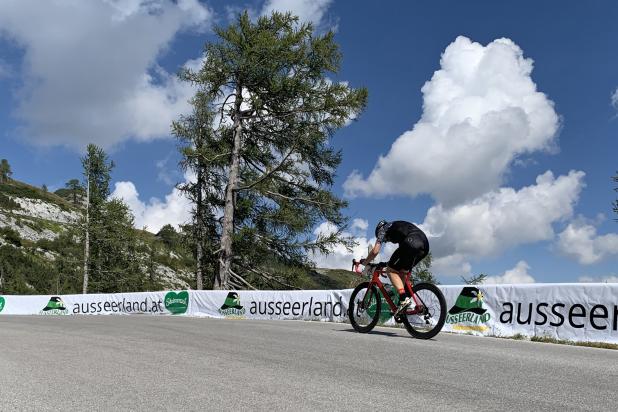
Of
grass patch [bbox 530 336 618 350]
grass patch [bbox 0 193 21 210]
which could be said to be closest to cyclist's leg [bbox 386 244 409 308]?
grass patch [bbox 530 336 618 350]

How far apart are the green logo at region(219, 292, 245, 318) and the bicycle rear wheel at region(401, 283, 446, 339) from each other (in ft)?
38.4

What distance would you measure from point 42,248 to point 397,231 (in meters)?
86.0

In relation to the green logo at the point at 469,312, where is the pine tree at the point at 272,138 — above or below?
above

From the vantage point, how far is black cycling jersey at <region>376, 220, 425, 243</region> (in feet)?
26.2

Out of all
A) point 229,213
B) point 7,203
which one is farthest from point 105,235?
point 7,203

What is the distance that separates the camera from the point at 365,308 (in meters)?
9.15

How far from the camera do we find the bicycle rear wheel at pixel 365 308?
29.1ft

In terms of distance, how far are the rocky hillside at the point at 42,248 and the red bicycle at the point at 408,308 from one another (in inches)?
1083

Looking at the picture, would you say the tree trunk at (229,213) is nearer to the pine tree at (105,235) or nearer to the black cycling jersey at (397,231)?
the black cycling jersey at (397,231)

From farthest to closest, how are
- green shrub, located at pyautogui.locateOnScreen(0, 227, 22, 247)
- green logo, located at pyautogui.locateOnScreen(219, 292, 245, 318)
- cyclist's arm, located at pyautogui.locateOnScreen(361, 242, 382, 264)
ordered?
green shrub, located at pyautogui.locateOnScreen(0, 227, 22, 247)
green logo, located at pyautogui.locateOnScreen(219, 292, 245, 318)
cyclist's arm, located at pyautogui.locateOnScreen(361, 242, 382, 264)

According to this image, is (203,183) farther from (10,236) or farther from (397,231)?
(10,236)

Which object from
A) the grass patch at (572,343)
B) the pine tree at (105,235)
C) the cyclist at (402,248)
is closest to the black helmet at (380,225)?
the cyclist at (402,248)

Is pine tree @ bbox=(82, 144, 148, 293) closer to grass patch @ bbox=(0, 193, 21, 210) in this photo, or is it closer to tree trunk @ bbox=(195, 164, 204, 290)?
tree trunk @ bbox=(195, 164, 204, 290)

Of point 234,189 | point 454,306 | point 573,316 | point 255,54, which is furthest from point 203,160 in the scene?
point 573,316
